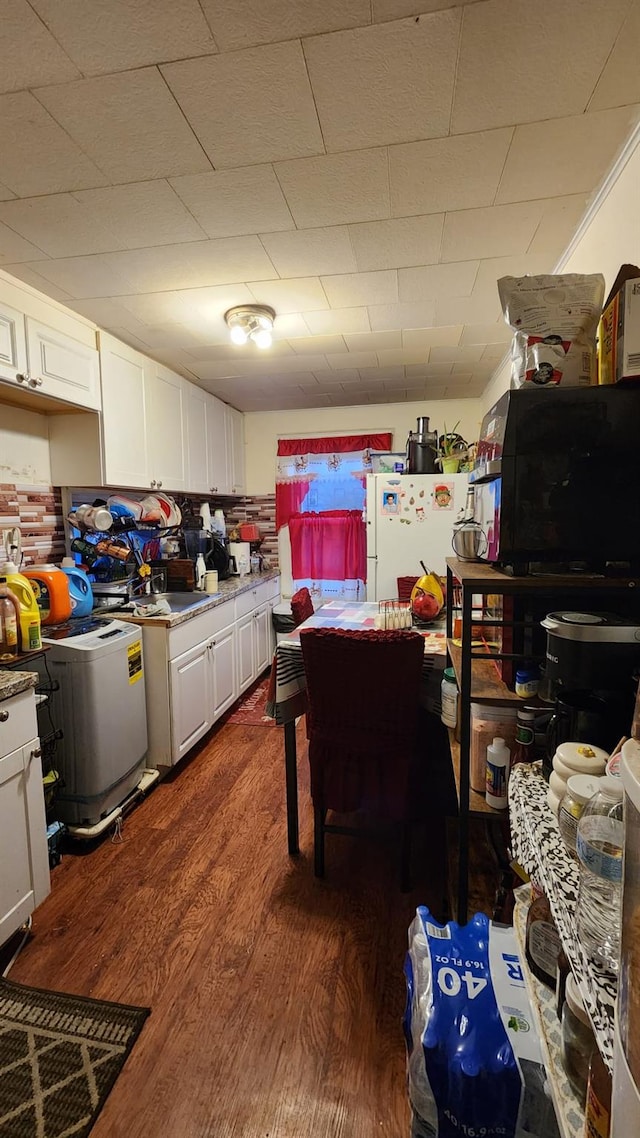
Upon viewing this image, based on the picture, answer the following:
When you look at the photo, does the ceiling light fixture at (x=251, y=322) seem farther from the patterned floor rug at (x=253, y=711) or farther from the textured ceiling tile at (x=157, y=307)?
the patterned floor rug at (x=253, y=711)

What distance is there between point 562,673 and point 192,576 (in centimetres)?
270

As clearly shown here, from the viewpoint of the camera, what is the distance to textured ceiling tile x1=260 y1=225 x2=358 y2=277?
1.74 meters

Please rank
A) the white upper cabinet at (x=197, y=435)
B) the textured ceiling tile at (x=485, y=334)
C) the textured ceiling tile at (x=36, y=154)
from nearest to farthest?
the textured ceiling tile at (x=36, y=154) < the textured ceiling tile at (x=485, y=334) < the white upper cabinet at (x=197, y=435)

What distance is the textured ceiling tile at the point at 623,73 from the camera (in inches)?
39.0

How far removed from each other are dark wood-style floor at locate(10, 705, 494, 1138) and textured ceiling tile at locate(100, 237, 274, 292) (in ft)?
7.74

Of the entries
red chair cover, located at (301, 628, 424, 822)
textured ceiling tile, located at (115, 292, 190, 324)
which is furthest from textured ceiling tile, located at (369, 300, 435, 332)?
red chair cover, located at (301, 628, 424, 822)

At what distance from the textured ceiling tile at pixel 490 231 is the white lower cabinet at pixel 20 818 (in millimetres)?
2141

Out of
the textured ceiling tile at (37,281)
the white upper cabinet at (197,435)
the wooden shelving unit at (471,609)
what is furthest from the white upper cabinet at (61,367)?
the wooden shelving unit at (471,609)

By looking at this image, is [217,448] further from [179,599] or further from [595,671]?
[595,671]

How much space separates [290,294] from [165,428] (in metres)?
1.31

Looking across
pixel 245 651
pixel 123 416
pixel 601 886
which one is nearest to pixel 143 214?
pixel 123 416

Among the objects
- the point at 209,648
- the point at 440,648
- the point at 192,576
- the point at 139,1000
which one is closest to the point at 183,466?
the point at 192,576

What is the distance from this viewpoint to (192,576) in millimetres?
3236

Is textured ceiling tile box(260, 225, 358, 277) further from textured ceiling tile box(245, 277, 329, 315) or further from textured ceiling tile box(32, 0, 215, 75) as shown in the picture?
textured ceiling tile box(32, 0, 215, 75)
